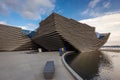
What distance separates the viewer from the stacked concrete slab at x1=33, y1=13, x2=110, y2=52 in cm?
1747

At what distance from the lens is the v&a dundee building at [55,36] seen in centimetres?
1778

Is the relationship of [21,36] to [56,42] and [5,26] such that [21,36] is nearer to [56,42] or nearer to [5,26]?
[5,26]

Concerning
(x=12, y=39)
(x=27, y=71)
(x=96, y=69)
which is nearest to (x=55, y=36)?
(x=12, y=39)

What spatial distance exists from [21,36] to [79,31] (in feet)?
43.6

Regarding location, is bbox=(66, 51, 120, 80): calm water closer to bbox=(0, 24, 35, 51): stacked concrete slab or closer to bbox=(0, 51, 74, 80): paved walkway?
bbox=(0, 51, 74, 80): paved walkway

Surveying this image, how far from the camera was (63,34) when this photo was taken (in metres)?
17.5

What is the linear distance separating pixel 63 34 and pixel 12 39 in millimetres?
11794

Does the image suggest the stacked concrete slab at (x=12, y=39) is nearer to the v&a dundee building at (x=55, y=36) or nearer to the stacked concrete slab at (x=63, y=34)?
the v&a dundee building at (x=55, y=36)

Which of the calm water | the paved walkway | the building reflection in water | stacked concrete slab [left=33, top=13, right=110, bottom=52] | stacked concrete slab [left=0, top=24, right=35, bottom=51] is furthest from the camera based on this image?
stacked concrete slab [left=0, top=24, right=35, bottom=51]

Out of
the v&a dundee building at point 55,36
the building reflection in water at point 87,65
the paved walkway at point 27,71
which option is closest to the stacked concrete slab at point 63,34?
the v&a dundee building at point 55,36

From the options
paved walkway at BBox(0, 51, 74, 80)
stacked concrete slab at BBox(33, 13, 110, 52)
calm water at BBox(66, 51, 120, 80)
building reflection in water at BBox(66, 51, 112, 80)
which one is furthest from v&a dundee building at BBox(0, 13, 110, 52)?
paved walkway at BBox(0, 51, 74, 80)

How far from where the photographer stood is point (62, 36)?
17.5 metres

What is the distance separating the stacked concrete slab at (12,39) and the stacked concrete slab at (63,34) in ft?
18.6

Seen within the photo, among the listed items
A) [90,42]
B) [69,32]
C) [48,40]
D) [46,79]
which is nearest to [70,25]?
[69,32]
